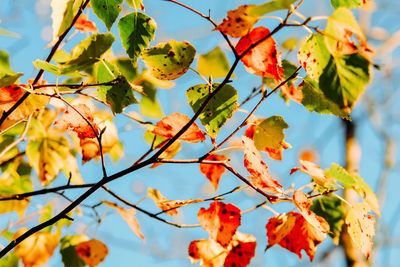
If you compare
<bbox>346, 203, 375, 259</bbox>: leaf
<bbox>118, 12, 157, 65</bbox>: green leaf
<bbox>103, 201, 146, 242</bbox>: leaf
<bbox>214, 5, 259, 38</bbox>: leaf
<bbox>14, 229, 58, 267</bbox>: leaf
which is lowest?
<bbox>346, 203, 375, 259</bbox>: leaf

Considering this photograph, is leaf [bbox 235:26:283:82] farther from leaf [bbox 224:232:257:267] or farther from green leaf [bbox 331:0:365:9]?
leaf [bbox 224:232:257:267]

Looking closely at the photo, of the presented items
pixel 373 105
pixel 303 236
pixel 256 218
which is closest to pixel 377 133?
pixel 373 105

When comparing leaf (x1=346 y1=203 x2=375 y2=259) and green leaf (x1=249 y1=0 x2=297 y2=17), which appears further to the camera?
leaf (x1=346 y1=203 x2=375 y2=259)

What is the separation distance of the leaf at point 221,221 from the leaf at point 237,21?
31 centimetres

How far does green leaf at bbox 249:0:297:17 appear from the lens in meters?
0.36

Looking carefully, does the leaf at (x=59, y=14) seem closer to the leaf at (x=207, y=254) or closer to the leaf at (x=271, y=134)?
the leaf at (x=271, y=134)

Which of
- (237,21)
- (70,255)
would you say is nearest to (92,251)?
(70,255)

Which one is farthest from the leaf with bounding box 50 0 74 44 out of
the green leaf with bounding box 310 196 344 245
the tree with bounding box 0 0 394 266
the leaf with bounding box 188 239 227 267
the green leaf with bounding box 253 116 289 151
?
the green leaf with bounding box 310 196 344 245

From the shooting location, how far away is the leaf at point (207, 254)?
68cm

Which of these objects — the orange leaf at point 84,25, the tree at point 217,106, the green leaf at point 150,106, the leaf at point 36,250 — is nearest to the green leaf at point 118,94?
the tree at point 217,106

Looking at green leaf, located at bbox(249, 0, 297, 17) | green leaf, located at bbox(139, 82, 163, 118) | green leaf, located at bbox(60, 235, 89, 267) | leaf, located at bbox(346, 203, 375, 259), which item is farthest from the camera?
green leaf, located at bbox(139, 82, 163, 118)

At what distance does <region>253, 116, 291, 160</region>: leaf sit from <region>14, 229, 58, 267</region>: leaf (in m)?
0.47

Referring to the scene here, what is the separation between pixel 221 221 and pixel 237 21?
0.34 meters

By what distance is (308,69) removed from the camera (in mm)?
415
